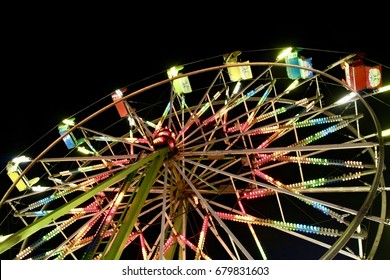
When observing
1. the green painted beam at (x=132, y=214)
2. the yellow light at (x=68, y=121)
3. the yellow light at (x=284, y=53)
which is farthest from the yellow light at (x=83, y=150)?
the yellow light at (x=284, y=53)

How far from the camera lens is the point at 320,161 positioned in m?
9.80

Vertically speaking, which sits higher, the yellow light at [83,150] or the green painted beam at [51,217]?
the yellow light at [83,150]

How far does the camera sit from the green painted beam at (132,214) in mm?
5668

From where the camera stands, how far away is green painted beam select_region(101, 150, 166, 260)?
567 centimetres

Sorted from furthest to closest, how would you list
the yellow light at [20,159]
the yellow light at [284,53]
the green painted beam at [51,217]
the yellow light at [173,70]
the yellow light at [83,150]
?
the yellow light at [83,150]
the yellow light at [20,159]
the yellow light at [173,70]
the yellow light at [284,53]
the green painted beam at [51,217]

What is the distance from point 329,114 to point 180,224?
5.29 metres

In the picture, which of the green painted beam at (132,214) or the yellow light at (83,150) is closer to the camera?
the green painted beam at (132,214)

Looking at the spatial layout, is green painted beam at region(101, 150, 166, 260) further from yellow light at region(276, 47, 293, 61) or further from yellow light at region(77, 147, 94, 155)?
yellow light at region(77, 147, 94, 155)

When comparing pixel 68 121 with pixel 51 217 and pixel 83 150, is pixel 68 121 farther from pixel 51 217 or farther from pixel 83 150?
pixel 51 217

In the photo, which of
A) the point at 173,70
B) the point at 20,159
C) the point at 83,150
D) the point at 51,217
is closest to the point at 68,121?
the point at 83,150

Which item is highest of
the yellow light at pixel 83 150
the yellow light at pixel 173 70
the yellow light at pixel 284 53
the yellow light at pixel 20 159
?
the yellow light at pixel 173 70

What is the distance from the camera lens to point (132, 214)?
661 centimetres

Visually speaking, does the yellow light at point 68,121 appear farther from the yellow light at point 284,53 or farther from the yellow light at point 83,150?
the yellow light at point 284,53
